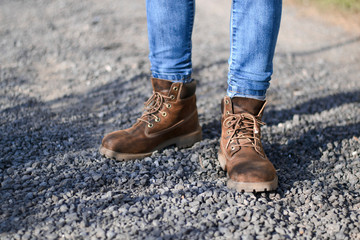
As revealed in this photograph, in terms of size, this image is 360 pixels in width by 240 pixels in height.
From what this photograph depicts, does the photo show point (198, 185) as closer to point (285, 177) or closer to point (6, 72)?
point (285, 177)

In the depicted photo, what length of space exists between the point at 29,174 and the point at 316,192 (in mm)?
1448

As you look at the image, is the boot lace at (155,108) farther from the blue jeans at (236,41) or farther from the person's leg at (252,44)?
the person's leg at (252,44)

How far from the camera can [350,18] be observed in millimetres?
5918

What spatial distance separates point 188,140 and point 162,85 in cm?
38

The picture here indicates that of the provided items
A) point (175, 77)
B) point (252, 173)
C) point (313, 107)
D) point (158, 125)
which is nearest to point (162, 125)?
point (158, 125)

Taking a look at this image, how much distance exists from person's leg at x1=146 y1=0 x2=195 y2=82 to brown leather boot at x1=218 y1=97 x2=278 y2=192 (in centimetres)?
31

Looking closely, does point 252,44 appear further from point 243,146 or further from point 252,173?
point 252,173

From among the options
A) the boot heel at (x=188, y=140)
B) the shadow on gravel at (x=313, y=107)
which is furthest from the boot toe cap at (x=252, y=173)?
the shadow on gravel at (x=313, y=107)

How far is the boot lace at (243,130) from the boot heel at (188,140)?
32 cm

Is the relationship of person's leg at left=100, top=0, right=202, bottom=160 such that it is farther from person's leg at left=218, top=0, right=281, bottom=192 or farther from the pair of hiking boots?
person's leg at left=218, top=0, right=281, bottom=192

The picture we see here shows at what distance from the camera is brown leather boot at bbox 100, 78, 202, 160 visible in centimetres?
212

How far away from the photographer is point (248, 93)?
6.47 ft

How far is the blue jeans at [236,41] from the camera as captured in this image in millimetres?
1856

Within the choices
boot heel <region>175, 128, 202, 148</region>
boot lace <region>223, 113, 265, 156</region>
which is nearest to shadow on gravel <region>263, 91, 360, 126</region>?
boot heel <region>175, 128, 202, 148</region>
